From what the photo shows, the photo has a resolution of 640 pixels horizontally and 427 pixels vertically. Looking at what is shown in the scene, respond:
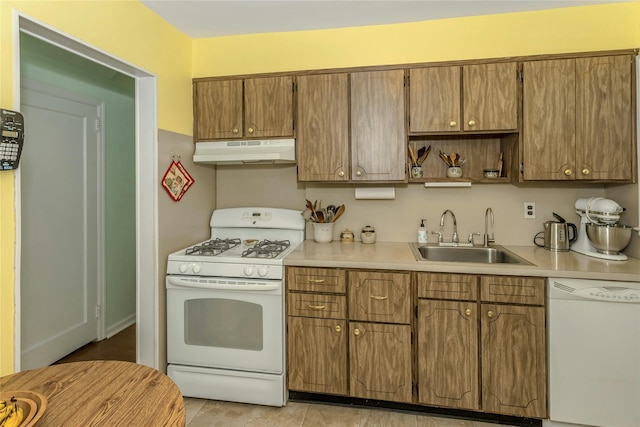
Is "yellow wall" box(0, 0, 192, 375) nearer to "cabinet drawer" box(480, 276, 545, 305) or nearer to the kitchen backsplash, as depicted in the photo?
the kitchen backsplash

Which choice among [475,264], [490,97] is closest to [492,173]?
[490,97]

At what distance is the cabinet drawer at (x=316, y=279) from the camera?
6.84 ft

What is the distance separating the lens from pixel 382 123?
2361mm

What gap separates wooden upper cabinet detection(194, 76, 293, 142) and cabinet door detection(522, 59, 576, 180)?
60.9 inches

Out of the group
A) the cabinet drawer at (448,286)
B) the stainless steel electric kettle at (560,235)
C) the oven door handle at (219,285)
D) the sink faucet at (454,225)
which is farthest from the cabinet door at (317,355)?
the stainless steel electric kettle at (560,235)

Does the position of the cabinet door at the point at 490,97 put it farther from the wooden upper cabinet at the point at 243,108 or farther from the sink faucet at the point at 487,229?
the wooden upper cabinet at the point at 243,108

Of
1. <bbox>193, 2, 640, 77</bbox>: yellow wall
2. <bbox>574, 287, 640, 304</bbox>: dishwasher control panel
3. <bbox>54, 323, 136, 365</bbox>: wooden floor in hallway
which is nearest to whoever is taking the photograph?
<bbox>574, 287, 640, 304</bbox>: dishwasher control panel

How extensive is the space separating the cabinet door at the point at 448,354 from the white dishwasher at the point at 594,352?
392 millimetres

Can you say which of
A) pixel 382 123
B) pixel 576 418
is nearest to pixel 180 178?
pixel 382 123

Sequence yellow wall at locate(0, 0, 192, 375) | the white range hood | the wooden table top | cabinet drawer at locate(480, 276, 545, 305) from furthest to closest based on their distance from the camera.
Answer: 1. the white range hood
2. cabinet drawer at locate(480, 276, 545, 305)
3. yellow wall at locate(0, 0, 192, 375)
4. the wooden table top

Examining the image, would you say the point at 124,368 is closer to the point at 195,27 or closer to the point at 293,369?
the point at 293,369

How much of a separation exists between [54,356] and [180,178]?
5.77ft

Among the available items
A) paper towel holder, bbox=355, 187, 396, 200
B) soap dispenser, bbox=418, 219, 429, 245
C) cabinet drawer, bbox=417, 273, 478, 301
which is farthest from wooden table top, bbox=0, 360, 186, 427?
soap dispenser, bbox=418, 219, 429, 245

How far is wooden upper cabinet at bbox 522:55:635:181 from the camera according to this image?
2.08 meters
